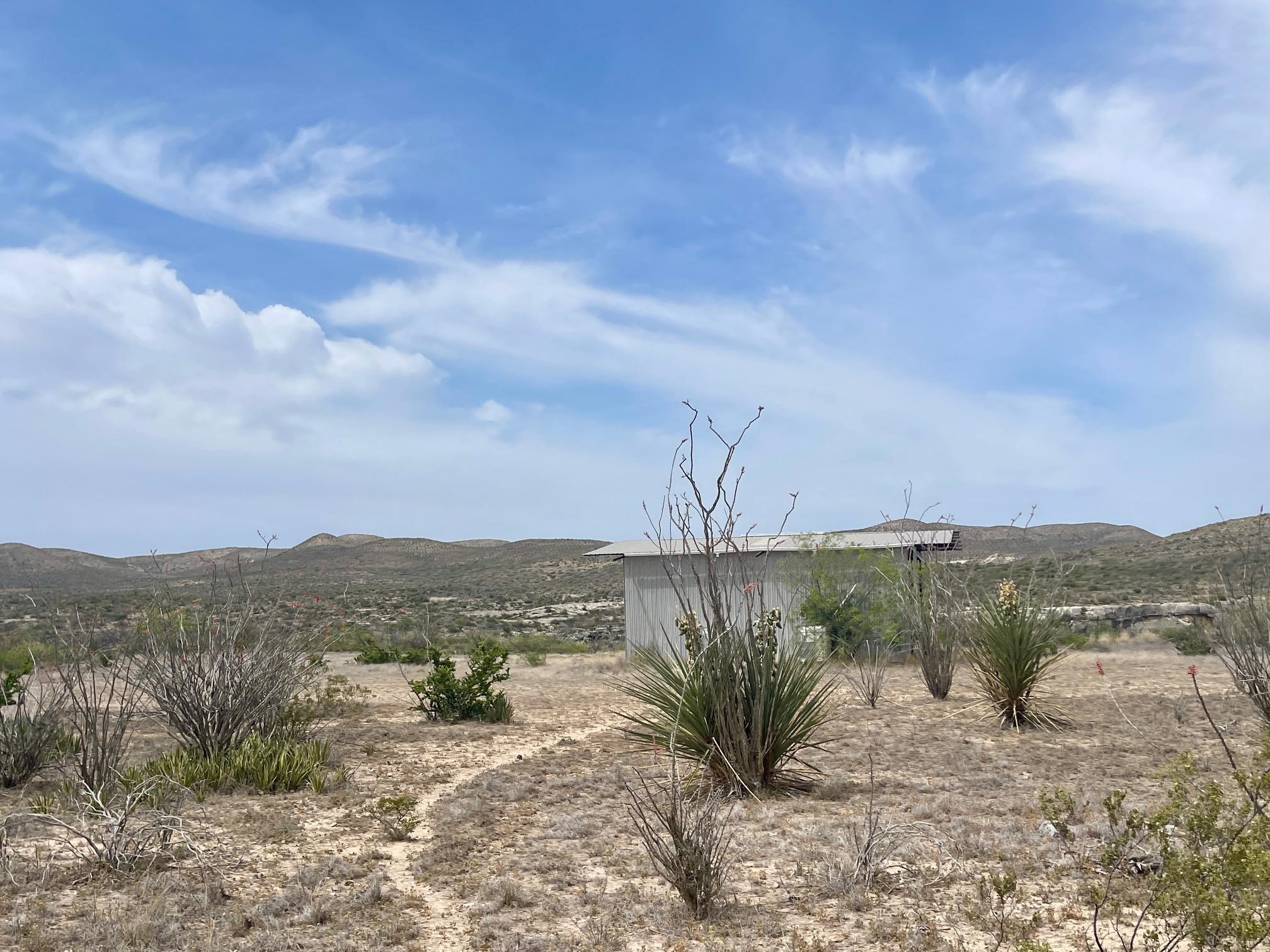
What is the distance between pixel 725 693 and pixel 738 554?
1.05 meters

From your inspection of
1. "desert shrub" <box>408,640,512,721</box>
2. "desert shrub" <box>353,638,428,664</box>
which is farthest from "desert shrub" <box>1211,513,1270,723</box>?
"desert shrub" <box>353,638,428,664</box>

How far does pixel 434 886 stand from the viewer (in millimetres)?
5754

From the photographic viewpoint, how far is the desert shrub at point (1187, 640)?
70.9ft

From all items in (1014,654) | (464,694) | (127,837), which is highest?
(1014,654)

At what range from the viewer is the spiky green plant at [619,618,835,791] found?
7.52 m

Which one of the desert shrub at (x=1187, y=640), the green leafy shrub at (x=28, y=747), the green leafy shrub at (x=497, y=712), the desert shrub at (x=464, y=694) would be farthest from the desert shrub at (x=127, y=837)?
the desert shrub at (x=1187, y=640)

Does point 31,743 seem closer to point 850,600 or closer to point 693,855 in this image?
point 693,855

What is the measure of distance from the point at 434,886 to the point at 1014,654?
26.0 feet

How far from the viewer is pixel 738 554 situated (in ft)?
24.7

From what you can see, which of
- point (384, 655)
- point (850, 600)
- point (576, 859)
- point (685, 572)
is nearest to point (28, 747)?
point (576, 859)

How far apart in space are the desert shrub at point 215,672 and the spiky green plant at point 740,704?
361cm

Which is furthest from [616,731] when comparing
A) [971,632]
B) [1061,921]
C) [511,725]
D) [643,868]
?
[1061,921]

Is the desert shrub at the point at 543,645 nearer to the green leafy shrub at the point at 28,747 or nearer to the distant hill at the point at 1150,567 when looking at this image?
the distant hill at the point at 1150,567

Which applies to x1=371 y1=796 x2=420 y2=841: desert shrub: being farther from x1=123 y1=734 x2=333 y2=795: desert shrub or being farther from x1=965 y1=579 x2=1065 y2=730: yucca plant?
x1=965 y1=579 x2=1065 y2=730: yucca plant
